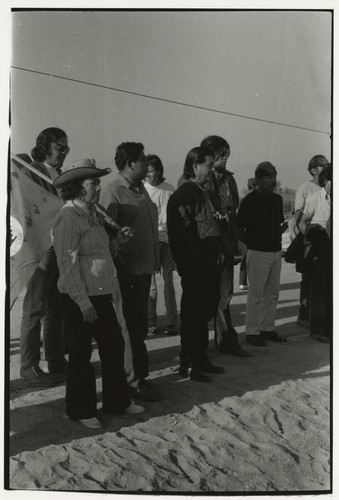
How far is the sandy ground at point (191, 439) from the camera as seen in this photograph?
13.1 ft

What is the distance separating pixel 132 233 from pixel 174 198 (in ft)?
2.65

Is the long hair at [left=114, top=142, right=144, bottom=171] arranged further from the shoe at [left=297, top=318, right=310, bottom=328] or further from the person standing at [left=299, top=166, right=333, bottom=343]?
the shoe at [left=297, top=318, right=310, bottom=328]

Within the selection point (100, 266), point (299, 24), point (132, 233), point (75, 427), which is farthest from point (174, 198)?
point (75, 427)

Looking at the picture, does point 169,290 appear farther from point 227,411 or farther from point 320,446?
point 320,446

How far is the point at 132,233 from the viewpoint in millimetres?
4766

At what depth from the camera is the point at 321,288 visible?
6.96 meters

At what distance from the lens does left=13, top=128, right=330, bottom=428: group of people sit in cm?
448

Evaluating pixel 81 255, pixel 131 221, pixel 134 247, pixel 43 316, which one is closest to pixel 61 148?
pixel 131 221

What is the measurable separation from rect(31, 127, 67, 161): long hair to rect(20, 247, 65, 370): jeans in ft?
2.39

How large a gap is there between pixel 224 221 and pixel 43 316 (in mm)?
1638

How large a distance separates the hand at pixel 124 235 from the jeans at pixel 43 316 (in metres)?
0.65

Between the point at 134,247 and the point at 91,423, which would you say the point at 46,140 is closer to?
the point at 134,247

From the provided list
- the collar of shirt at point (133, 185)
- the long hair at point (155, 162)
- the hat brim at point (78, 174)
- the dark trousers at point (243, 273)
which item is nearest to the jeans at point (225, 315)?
the collar of shirt at point (133, 185)

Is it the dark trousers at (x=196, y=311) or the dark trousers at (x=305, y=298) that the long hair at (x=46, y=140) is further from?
the dark trousers at (x=305, y=298)
